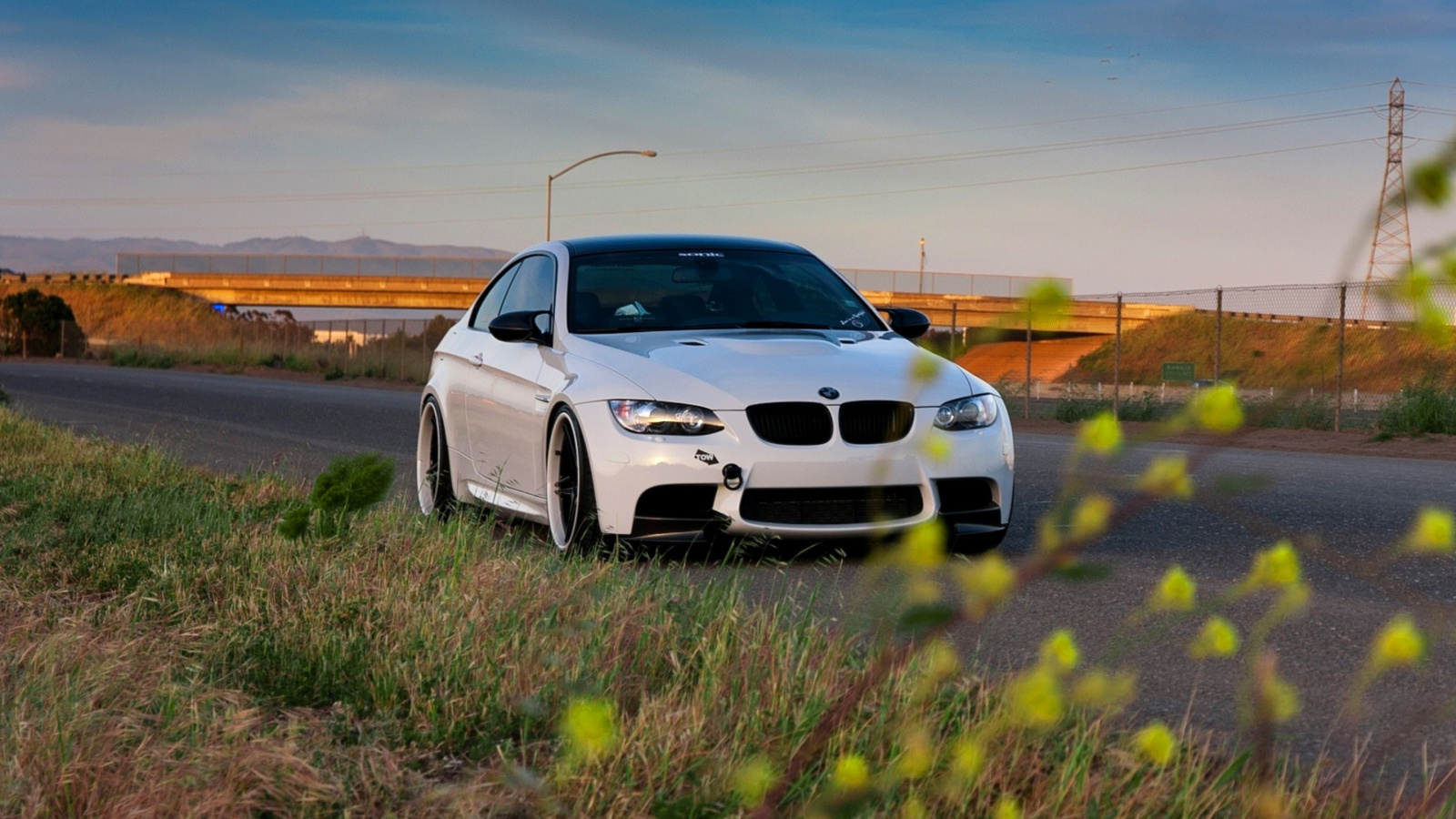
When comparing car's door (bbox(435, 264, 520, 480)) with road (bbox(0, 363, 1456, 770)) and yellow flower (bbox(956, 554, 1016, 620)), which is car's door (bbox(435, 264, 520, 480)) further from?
yellow flower (bbox(956, 554, 1016, 620))

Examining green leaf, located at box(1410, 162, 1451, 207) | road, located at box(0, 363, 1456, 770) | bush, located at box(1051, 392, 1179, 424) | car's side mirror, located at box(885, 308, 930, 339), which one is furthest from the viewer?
bush, located at box(1051, 392, 1179, 424)

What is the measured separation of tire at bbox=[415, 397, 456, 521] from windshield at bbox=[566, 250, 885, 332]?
1.40m

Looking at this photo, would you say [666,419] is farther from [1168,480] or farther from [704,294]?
[1168,480]

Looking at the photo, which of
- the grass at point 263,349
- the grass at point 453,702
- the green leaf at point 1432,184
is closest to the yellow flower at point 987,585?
the green leaf at point 1432,184

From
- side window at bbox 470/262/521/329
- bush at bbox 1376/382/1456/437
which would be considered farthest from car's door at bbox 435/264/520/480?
bush at bbox 1376/382/1456/437

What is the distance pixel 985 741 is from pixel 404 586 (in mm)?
2424

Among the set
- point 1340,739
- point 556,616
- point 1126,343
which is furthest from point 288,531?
point 1126,343

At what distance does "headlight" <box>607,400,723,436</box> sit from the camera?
6684 millimetres

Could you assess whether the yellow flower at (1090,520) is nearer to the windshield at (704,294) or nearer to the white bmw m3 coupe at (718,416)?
the white bmw m3 coupe at (718,416)

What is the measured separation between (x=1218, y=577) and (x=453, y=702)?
4.11 metres

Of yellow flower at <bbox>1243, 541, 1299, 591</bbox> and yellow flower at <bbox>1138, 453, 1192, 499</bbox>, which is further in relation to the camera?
yellow flower at <bbox>1243, 541, 1299, 591</bbox>

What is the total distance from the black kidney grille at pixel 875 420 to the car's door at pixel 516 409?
1463 mm

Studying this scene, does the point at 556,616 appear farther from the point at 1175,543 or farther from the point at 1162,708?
the point at 1175,543

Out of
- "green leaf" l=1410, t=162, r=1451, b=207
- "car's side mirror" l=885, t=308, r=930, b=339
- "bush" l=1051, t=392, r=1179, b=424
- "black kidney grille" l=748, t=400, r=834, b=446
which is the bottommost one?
"bush" l=1051, t=392, r=1179, b=424
